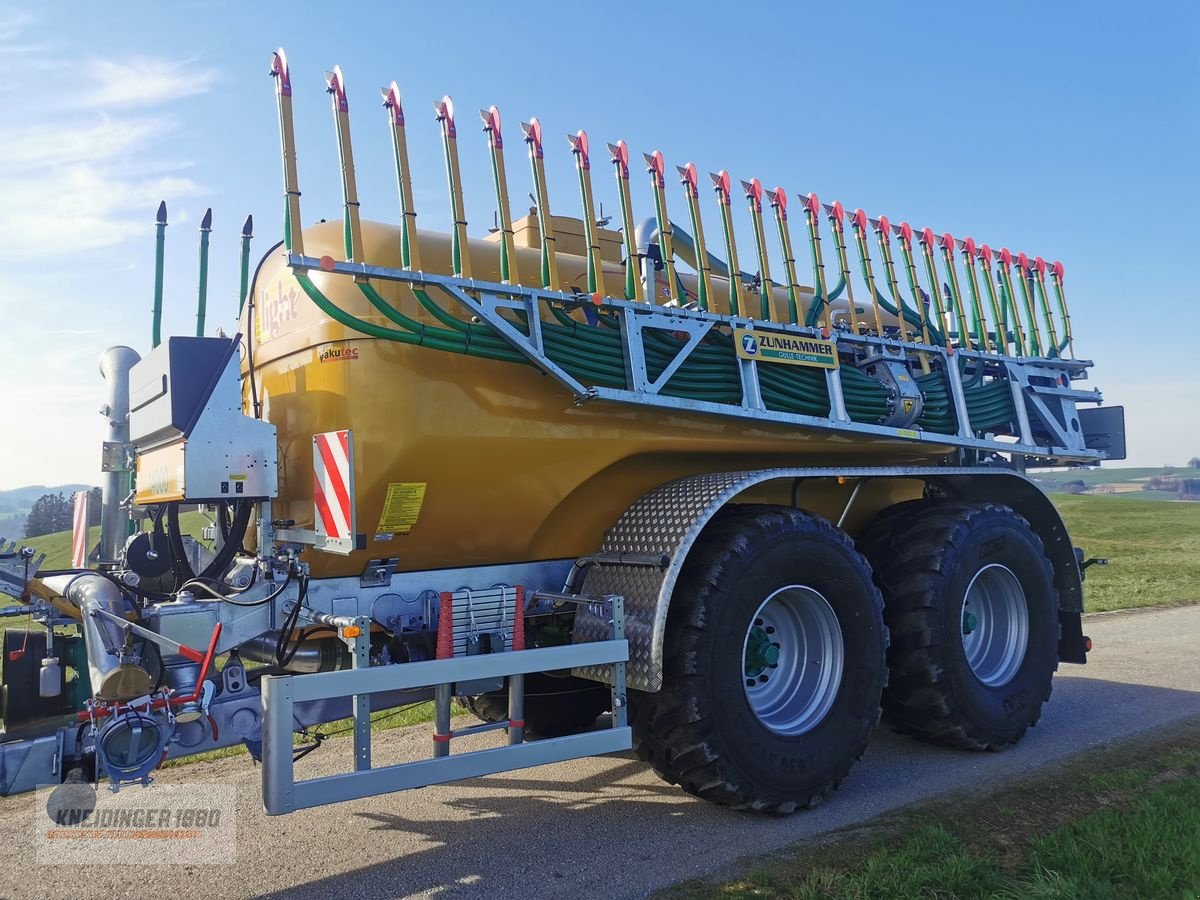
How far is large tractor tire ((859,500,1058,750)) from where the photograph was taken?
5.12 metres

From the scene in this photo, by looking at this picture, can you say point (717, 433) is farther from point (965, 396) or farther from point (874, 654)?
point (965, 396)

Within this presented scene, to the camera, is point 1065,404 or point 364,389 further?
point 1065,404

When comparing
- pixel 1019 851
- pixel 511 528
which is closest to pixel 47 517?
pixel 511 528

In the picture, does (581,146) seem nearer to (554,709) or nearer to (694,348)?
(694,348)

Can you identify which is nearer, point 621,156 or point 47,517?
point 621,156

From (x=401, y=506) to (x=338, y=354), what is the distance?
728 mm

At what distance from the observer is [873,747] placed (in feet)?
18.4

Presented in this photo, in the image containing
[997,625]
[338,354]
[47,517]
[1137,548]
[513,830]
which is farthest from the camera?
[47,517]

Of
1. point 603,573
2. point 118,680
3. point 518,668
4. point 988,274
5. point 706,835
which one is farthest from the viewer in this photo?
point 988,274

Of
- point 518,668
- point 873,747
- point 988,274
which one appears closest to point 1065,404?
point 988,274

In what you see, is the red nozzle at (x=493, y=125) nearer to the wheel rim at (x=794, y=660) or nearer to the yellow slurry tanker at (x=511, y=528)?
the yellow slurry tanker at (x=511, y=528)

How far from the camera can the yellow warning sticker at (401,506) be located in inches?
159

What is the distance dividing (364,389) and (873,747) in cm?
381

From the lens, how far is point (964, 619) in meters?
5.47
